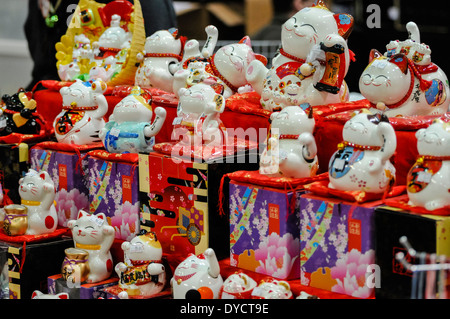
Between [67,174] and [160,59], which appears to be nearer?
[67,174]

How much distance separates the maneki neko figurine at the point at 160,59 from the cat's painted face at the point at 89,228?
775 millimetres

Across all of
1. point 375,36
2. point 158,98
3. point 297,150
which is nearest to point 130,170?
point 158,98

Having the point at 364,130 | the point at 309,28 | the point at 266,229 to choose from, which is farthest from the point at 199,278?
the point at 309,28

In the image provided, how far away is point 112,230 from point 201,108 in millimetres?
512

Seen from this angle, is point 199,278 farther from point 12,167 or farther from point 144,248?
point 12,167

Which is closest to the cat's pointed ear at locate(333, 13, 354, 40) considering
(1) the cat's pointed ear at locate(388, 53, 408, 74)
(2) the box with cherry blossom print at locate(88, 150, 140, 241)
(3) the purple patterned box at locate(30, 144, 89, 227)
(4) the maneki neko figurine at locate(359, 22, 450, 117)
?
(4) the maneki neko figurine at locate(359, 22, 450, 117)

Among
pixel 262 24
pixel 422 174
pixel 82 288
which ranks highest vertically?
pixel 262 24

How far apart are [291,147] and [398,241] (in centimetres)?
46

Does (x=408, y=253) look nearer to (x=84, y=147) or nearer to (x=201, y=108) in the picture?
(x=201, y=108)

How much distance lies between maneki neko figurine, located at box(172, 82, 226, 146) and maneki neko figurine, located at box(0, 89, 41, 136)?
89 cm

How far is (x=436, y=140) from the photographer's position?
6.16 feet

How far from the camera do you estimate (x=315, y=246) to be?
2.07m

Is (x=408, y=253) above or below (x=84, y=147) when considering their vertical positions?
below

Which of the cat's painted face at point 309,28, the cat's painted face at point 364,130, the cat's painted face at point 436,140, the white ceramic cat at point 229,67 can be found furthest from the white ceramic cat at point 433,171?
the white ceramic cat at point 229,67
